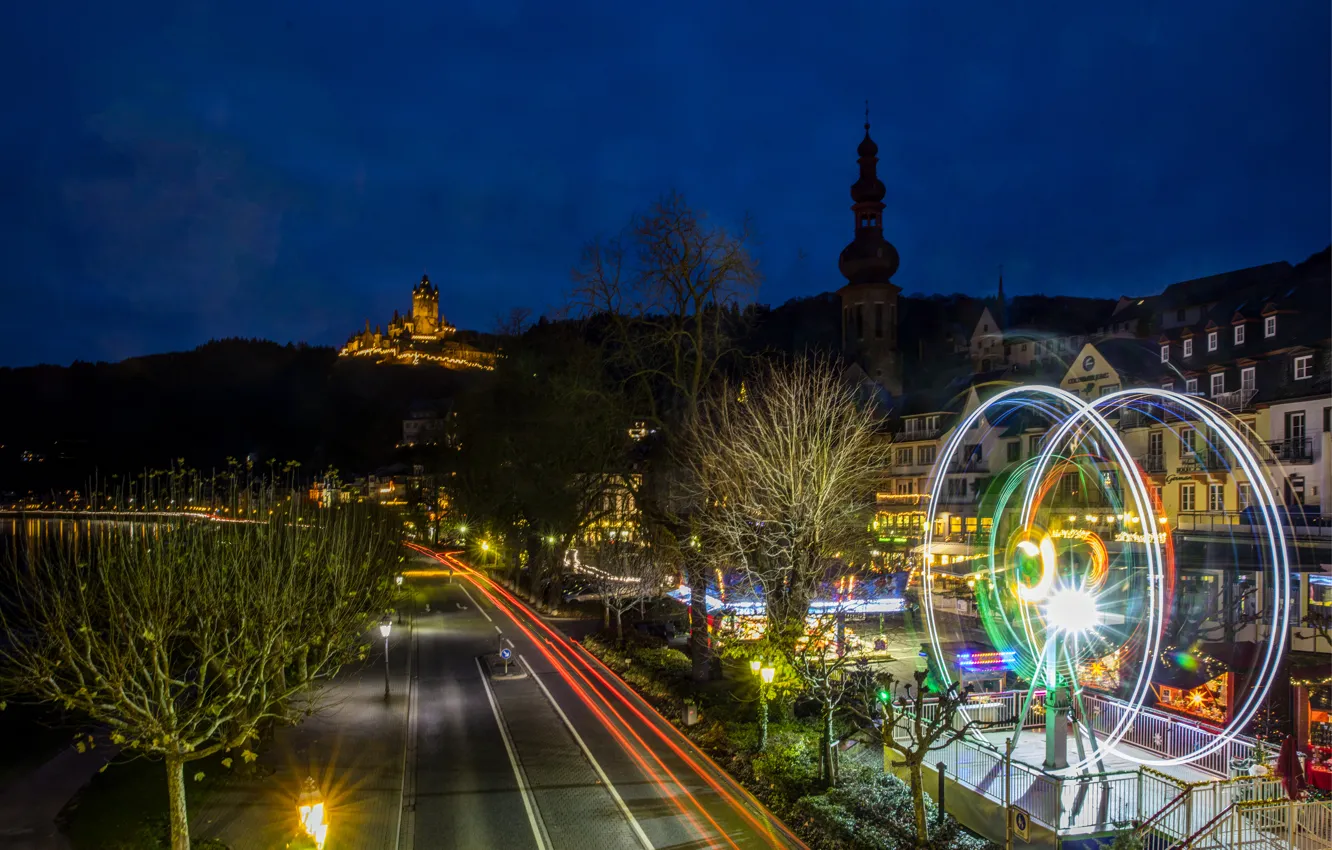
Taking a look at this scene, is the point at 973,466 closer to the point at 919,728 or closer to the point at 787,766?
the point at 787,766

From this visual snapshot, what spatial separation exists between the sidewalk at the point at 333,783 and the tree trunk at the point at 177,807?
2.52 m

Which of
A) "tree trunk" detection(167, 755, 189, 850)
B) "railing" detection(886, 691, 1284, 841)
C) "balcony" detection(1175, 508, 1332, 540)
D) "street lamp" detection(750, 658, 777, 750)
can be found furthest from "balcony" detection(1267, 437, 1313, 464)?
"tree trunk" detection(167, 755, 189, 850)

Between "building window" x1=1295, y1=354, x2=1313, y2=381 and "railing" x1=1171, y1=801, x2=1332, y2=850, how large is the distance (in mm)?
26000

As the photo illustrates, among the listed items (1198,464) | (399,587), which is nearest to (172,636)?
(399,587)

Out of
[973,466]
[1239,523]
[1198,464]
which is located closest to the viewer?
[1239,523]

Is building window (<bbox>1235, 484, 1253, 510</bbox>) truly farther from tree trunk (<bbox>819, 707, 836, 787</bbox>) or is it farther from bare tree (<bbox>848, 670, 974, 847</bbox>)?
tree trunk (<bbox>819, 707, 836, 787</bbox>)

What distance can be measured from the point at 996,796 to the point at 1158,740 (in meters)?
4.77

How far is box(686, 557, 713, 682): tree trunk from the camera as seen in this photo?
92.5 feet

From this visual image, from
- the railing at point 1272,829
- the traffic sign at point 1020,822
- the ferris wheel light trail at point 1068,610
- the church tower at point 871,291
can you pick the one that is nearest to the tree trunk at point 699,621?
the ferris wheel light trail at point 1068,610

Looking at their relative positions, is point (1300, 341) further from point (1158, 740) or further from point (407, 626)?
point (407, 626)

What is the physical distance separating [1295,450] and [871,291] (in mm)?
63792

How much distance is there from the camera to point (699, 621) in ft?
95.1

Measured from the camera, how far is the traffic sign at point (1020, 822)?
48.8 feet

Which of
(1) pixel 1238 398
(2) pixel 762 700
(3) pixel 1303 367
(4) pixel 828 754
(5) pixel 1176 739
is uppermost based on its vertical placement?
(3) pixel 1303 367
